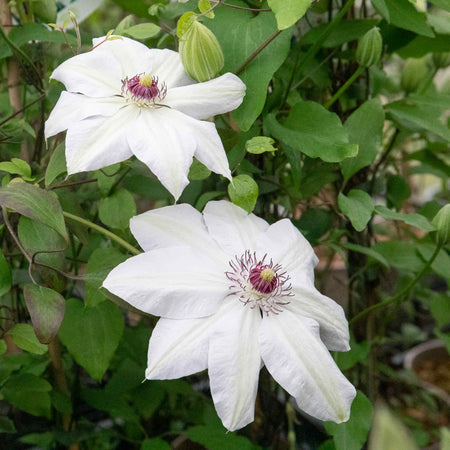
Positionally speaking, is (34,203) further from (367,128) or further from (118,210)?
(367,128)

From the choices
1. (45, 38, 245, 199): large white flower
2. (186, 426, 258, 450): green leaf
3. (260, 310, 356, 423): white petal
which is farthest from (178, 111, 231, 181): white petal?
(186, 426, 258, 450): green leaf

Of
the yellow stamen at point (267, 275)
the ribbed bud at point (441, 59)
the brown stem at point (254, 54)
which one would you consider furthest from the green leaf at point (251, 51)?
the ribbed bud at point (441, 59)

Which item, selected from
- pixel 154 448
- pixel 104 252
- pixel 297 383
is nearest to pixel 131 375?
pixel 154 448

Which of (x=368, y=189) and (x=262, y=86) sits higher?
(x=262, y=86)

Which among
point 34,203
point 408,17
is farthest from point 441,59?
point 34,203

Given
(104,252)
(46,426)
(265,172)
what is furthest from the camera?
(46,426)

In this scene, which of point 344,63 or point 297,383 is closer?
point 297,383

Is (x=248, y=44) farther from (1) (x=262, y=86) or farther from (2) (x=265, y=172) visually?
(2) (x=265, y=172)
